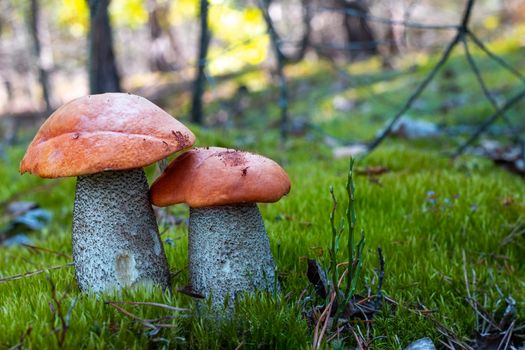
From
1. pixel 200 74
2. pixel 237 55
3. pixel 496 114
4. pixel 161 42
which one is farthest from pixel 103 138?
pixel 161 42

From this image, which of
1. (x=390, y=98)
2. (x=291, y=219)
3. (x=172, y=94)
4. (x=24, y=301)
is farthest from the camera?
(x=172, y=94)

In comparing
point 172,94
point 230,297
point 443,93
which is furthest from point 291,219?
point 172,94

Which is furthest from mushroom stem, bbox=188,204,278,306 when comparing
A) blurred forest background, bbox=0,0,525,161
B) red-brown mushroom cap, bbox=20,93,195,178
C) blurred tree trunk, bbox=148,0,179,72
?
blurred tree trunk, bbox=148,0,179,72

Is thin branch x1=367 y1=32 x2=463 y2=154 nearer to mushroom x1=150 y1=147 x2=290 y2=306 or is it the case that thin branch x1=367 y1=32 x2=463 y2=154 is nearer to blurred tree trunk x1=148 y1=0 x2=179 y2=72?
mushroom x1=150 y1=147 x2=290 y2=306

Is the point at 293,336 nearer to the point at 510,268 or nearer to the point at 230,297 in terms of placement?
the point at 230,297

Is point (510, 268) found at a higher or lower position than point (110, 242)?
lower

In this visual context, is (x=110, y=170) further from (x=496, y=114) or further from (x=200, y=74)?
(x=200, y=74)

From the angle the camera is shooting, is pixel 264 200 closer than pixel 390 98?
Yes
